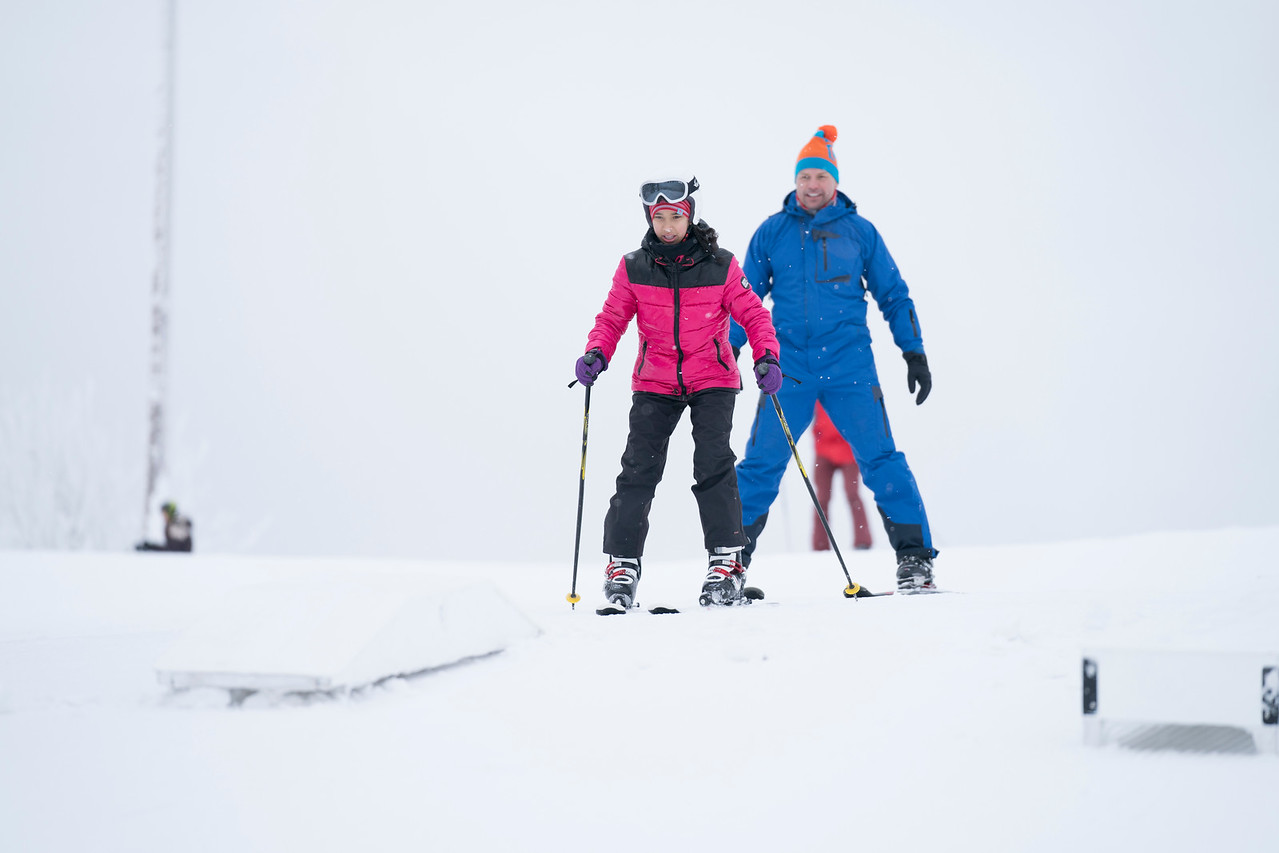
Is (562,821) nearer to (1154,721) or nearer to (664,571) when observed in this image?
(1154,721)

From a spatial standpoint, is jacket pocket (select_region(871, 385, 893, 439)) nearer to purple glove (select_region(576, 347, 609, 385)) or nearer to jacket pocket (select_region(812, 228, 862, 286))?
jacket pocket (select_region(812, 228, 862, 286))

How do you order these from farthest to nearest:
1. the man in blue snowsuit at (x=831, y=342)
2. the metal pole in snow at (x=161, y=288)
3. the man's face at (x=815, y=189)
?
the metal pole in snow at (x=161, y=288) → the man's face at (x=815, y=189) → the man in blue snowsuit at (x=831, y=342)

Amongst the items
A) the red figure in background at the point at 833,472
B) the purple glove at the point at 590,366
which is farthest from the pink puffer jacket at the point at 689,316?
the red figure in background at the point at 833,472

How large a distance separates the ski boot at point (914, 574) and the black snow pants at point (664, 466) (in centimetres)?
75

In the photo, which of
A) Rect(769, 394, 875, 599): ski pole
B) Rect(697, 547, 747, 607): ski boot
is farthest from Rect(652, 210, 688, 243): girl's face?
Rect(697, 547, 747, 607): ski boot

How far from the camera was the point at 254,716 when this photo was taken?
7.72 feet

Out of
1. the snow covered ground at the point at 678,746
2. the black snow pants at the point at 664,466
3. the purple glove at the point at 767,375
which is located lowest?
the snow covered ground at the point at 678,746

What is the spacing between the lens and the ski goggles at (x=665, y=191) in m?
3.91

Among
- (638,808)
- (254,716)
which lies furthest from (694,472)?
(638,808)

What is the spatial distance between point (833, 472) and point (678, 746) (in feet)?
19.0

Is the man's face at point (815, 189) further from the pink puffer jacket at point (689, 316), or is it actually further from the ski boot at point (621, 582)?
the ski boot at point (621, 582)

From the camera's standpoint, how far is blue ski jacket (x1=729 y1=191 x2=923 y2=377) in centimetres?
448

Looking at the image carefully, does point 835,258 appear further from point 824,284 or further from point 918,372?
point 918,372

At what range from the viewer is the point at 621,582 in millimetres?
4004
